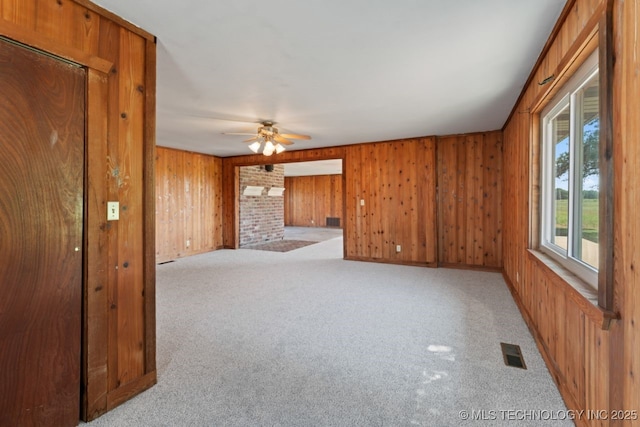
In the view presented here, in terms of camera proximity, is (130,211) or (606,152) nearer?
(606,152)

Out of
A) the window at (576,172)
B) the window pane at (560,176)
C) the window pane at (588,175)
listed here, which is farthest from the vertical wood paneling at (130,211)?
the window pane at (560,176)

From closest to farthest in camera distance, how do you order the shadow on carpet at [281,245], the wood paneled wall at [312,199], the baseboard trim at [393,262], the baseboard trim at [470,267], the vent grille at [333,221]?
the baseboard trim at [470,267]
the baseboard trim at [393,262]
the shadow on carpet at [281,245]
the vent grille at [333,221]
the wood paneled wall at [312,199]

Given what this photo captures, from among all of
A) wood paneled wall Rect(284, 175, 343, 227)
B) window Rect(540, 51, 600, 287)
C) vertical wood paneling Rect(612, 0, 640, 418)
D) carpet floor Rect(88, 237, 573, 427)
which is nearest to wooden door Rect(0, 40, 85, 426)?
carpet floor Rect(88, 237, 573, 427)

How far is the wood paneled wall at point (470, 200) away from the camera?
15.8 ft

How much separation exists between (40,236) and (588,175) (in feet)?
9.44

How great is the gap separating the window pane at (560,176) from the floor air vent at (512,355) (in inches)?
32.8

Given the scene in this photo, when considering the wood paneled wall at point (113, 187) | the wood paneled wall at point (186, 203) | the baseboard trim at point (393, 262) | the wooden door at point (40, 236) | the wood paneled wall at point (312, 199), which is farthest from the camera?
the wood paneled wall at point (312, 199)

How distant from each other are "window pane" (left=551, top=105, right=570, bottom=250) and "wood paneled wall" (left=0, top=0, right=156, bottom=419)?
9.09ft

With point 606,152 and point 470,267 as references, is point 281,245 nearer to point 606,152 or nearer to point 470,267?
point 470,267

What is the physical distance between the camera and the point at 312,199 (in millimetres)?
13258

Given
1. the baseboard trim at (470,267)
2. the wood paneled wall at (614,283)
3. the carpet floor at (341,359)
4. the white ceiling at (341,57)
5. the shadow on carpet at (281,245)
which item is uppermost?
the white ceiling at (341,57)

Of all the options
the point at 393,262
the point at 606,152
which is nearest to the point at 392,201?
the point at 393,262

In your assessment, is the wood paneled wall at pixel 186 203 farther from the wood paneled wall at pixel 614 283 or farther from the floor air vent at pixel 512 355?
the wood paneled wall at pixel 614 283

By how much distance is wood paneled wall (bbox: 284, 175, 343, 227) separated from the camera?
12823 mm
